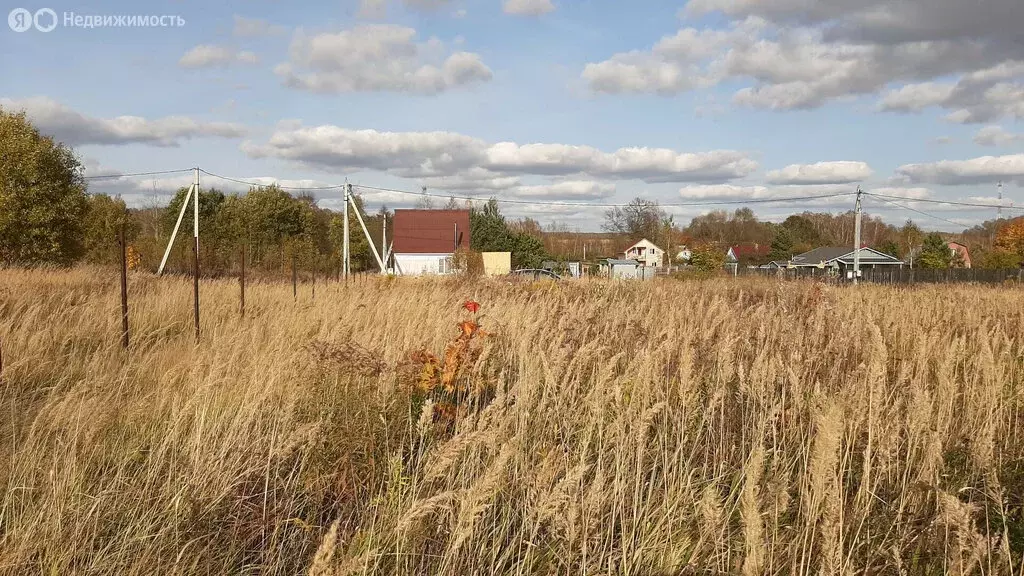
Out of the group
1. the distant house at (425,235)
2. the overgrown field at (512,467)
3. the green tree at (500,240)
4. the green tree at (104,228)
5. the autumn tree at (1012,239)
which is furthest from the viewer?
the autumn tree at (1012,239)

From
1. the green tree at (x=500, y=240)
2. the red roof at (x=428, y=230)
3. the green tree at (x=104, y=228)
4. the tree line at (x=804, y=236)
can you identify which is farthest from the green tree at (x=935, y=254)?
the green tree at (x=104, y=228)

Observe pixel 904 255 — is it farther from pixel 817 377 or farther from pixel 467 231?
pixel 817 377

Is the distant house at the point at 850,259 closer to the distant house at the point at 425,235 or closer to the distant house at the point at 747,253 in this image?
the distant house at the point at 747,253

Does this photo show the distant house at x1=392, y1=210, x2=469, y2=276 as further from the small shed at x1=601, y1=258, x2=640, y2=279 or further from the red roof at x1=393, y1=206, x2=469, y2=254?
the small shed at x1=601, y1=258, x2=640, y2=279

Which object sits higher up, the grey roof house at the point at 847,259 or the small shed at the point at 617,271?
the grey roof house at the point at 847,259

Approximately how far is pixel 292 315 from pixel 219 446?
15.1 ft

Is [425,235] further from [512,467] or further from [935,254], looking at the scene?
[935,254]

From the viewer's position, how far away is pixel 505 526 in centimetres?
257

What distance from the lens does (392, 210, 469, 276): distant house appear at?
4469 centimetres

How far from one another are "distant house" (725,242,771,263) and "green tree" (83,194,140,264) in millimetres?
60907

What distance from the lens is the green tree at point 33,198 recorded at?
23781 millimetres

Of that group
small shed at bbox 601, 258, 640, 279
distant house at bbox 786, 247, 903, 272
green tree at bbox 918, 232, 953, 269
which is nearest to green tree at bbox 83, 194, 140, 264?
small shed at bbox 601, 258, 640, 279

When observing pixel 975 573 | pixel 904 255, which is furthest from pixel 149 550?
pixel 904 255

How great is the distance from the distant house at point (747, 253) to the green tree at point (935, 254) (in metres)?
17.1
